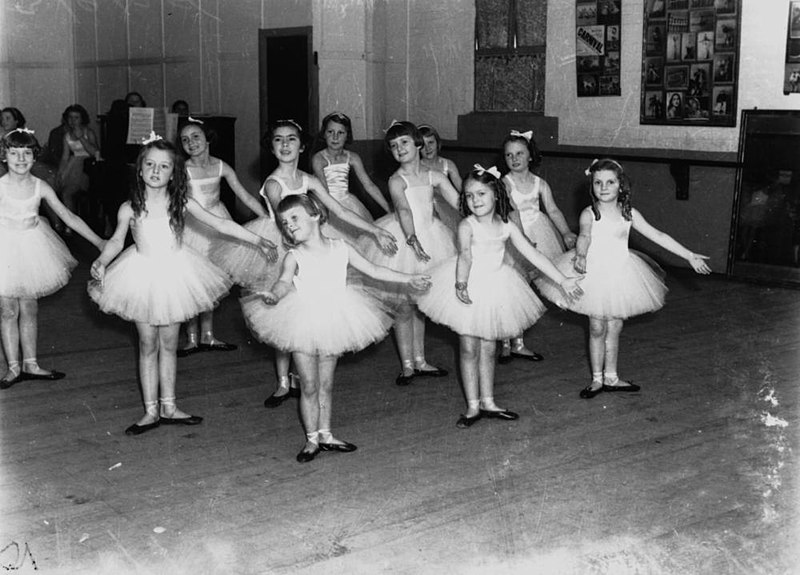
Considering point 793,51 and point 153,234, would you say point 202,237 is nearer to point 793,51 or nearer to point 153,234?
point 153,234

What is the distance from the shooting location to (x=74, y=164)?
11.9 metres

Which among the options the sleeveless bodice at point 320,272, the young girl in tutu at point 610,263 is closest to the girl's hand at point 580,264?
the young girl in tutu at point 610,263

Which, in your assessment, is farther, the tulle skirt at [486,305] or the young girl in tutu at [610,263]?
the young girl in tutu at [610,263]

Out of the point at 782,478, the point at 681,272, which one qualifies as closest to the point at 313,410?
the point at 782,478

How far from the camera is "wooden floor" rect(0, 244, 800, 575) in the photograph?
11.0 ft

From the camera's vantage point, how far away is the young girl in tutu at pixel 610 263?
5.22m

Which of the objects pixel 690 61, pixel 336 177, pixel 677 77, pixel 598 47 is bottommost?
pixel 336 177

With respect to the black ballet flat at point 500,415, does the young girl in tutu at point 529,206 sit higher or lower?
higher

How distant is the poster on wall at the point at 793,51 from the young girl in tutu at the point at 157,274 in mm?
5566

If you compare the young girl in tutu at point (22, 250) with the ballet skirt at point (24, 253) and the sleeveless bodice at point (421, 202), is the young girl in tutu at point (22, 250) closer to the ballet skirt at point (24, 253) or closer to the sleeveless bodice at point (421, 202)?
the ballet skirt at point (24, 253)

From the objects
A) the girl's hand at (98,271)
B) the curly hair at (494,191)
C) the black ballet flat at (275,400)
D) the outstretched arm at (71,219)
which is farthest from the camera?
the black ballet flat at (275,400)

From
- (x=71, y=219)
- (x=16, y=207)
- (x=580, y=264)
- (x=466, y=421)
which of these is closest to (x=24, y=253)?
(x=16, y=207)

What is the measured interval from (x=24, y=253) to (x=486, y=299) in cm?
259

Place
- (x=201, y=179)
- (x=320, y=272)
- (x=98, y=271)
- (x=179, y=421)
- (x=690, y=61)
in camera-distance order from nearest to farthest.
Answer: (x=320, y=272) < (x=98, y=271) < (x=179, y=421) < (x=201, y=179) < (x=690, y=61)
